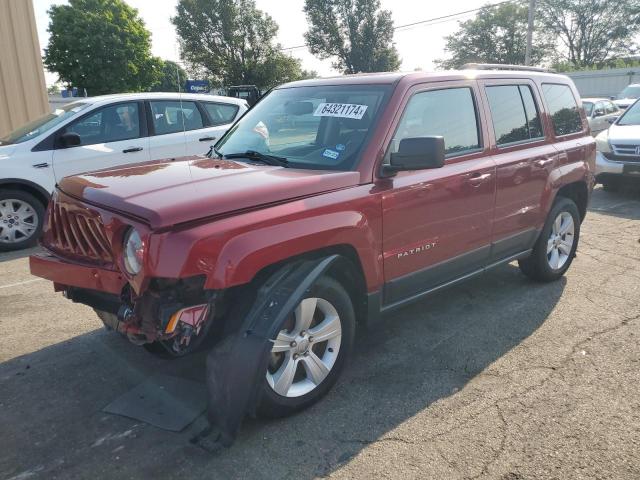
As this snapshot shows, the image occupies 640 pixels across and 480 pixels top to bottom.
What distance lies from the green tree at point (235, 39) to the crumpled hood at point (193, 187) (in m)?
49.8

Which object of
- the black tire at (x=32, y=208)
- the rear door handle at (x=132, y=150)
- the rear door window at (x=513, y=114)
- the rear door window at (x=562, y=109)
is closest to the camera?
the rear door window at (x=513, y=114)

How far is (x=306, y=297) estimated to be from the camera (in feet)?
9.52

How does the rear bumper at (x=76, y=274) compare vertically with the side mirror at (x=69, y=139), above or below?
below

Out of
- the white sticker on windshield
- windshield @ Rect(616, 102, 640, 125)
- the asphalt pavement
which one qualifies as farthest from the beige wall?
windshield @ Rect(616, 102, 640, 125)

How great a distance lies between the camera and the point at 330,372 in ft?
10.3

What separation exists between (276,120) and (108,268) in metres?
1.73

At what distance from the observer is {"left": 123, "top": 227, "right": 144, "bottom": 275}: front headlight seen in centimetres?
256

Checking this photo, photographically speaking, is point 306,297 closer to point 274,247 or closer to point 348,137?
point 274,247

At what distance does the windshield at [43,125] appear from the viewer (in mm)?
6855

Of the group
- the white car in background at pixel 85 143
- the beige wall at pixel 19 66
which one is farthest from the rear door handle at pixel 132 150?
the beige wall at pixel 19 66

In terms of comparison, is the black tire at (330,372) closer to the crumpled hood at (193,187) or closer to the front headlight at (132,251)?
the crumpled hood at (193,187)

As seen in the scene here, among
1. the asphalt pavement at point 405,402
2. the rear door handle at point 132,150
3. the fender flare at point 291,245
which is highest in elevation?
the rear door handle at point 132,150

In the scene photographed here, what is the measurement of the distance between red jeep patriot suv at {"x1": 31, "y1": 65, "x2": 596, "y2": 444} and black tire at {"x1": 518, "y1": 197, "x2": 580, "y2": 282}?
A: 28cm

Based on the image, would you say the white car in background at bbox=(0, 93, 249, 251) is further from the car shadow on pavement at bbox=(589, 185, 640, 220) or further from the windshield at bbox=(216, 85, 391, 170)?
the car shadow on pavement at bbox=(589, 185, 640, 220)
